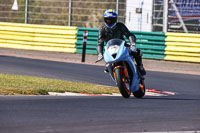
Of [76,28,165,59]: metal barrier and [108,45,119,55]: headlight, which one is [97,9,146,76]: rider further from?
[76,28,165,59]: metal barrier

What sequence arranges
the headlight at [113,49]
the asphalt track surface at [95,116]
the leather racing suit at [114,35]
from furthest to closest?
the leather racing suit at [114,35] < the headlight at [113,49] < the asphalt track surface at [95,116]

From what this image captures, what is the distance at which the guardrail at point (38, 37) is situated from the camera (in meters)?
23.5

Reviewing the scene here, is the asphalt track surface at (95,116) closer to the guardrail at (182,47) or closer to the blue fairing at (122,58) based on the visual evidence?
the blue fairing at (122,58)

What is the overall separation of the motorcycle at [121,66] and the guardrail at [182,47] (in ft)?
34.9

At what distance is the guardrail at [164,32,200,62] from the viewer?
20.7m

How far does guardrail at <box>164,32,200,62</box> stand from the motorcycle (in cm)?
1065

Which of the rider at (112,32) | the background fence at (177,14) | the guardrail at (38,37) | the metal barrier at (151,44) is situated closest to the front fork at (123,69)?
the rider at (112,32)

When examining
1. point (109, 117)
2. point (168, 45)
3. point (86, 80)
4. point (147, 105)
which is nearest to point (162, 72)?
point (168, 45)

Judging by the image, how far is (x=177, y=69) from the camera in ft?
65.2

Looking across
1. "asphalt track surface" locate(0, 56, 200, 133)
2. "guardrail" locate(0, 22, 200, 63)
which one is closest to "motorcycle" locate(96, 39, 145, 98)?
"asphalt track surface" locate(0, 56, 200, 133)

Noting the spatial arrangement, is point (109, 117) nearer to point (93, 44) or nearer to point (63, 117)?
point (63, 117)

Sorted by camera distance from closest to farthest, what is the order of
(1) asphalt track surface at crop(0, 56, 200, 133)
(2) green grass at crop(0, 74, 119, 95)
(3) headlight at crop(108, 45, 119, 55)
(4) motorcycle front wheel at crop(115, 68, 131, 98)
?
(1) asphalt track surface at crop(0, 56, 200, 133)
(4) motorcycle front wheel at crop(115, 68, 131, 98)
(3) headlight at crop(108, 45, 119, 55)
(2) green grass at crop(0, 74, 119, 95)

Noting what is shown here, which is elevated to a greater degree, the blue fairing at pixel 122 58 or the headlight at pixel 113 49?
the headlight at pixel 113 49

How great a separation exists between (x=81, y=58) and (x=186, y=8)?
470 centimetres
